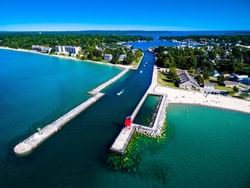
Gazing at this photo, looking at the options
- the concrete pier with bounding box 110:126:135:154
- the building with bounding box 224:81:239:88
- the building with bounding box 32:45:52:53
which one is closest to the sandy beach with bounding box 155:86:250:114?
the building with bounding box 224:81:239:88

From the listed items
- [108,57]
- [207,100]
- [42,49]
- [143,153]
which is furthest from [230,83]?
[42,49]

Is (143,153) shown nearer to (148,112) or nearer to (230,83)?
(148,112)

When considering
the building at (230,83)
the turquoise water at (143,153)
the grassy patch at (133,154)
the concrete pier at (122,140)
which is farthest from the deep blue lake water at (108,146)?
the building at (230,83)

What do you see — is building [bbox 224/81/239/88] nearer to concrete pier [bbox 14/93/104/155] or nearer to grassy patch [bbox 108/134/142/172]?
concrete pier [bbox 14/93/104/155]

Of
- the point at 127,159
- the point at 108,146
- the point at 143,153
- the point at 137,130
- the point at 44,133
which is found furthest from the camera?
the point at 137,130

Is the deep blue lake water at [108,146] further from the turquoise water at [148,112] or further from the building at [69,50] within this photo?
the building at [69,50]
